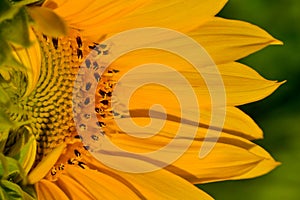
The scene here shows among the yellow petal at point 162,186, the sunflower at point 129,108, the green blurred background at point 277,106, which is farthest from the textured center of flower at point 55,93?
the green blurred background at point 277,106

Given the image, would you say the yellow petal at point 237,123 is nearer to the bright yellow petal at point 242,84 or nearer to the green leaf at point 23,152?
the bright yellow petal at point 242,84

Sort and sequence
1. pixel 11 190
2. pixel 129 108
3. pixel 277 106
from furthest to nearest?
1. pixel 277 106
2. pixel 129 108
3. pixel 11 190

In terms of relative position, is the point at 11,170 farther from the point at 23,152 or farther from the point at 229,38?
the point at 229,38

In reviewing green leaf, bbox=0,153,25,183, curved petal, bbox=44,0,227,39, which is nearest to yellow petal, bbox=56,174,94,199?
green leaf, bbox=0,153,25,183

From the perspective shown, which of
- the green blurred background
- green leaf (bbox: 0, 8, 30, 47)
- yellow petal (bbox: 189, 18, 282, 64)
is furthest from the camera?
the green blurred background

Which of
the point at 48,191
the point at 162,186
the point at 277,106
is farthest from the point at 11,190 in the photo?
the point at 277,106

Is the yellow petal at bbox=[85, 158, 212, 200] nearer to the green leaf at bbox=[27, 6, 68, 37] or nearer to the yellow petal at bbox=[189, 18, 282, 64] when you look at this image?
the yellow petal at bbox=[189, 18, 282, 64]
